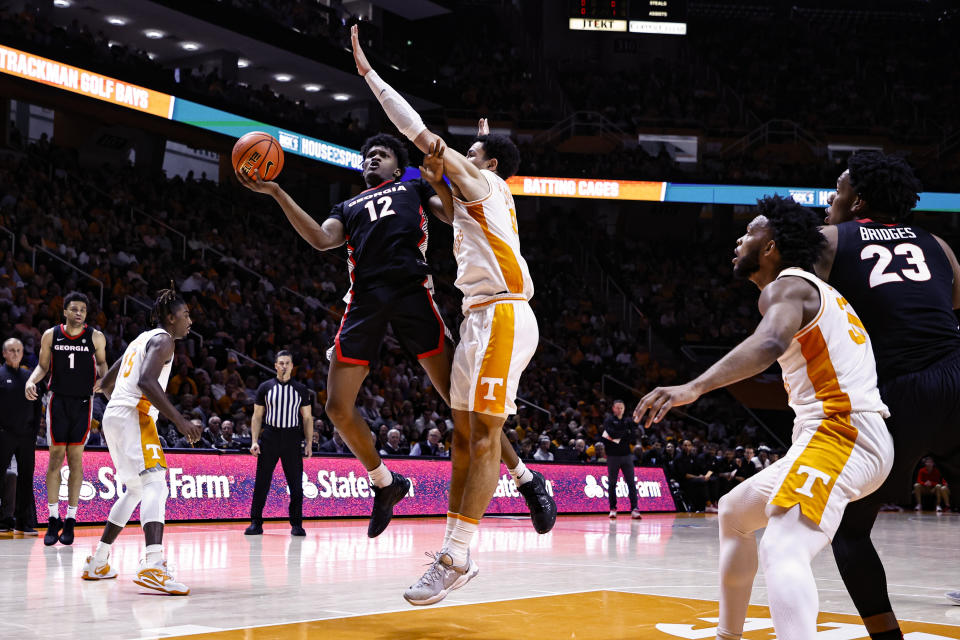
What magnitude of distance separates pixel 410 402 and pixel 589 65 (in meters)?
19.3

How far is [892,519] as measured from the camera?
17.3 m

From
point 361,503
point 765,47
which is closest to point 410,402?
point 361,503

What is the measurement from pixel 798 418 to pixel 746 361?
18.7 inches

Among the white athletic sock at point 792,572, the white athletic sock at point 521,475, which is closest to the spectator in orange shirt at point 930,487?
the white athletic sock at point 521,475

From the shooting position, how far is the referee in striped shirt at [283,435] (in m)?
10.6

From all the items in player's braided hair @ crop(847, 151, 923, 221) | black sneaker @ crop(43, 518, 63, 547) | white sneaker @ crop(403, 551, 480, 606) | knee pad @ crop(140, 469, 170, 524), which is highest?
player's braided hair @ crop(847, 151, 923, 221)

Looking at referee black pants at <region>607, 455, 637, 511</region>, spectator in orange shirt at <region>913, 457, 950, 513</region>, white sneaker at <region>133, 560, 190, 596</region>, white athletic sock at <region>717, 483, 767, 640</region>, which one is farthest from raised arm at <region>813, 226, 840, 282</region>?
spectator in orange shirt at <region>913, 457, 950, 513</region>

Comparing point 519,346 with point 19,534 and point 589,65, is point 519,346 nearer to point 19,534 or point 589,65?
point 19,534

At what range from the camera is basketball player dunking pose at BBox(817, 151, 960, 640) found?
12.1 feet

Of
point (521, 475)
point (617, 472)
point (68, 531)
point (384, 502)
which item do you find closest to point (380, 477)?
point (384, 502)

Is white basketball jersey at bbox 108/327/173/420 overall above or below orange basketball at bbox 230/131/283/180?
below

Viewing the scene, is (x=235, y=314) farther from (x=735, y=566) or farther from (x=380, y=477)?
(x=735, y=566)

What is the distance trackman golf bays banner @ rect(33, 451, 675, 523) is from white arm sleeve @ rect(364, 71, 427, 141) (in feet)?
24.8

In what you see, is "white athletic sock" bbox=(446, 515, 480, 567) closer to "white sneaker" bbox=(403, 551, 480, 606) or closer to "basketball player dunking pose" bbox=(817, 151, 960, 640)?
"white sneaker" bbox=(403, 551, 480, 606)
